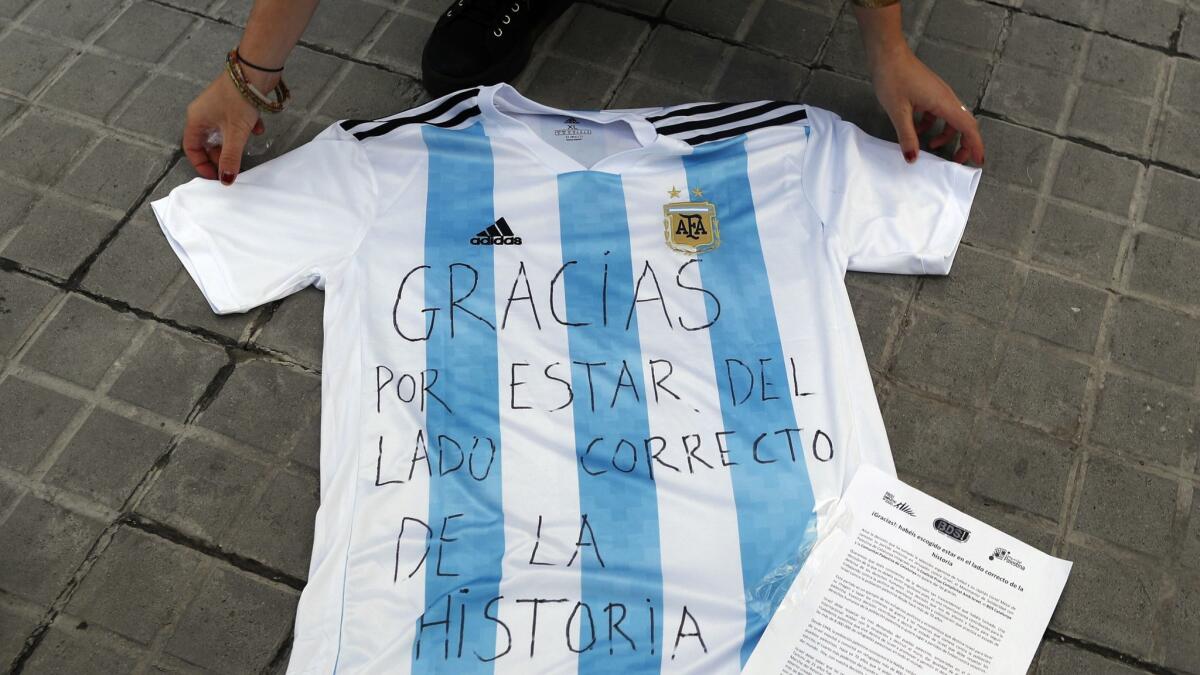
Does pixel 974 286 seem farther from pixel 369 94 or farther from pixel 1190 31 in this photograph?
pixel 369 94

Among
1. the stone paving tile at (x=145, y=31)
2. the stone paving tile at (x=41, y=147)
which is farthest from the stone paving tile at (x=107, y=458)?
the stone paving tile at (x=145, y=31)

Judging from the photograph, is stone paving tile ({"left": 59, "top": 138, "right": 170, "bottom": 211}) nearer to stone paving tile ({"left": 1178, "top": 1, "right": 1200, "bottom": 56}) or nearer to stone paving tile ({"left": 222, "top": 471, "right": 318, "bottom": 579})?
stone paving tile ({"left": 222, "top": 471, "right": 318, "bottom": 579})

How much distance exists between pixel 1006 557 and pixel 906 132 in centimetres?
57

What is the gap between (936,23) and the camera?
154 cm

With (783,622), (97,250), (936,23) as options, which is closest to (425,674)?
(783,622)

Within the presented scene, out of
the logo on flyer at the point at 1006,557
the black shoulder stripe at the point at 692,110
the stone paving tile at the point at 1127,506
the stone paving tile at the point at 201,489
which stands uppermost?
the black shoulder stripe at the point at 692,110

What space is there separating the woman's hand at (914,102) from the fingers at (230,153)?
35.2 inches

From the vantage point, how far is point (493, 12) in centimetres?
146

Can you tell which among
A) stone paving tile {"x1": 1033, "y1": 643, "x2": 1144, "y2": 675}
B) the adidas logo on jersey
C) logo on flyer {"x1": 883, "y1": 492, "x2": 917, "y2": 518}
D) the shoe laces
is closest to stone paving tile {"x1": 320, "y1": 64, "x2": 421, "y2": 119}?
the shoe laces

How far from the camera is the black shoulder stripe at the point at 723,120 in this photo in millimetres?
1266

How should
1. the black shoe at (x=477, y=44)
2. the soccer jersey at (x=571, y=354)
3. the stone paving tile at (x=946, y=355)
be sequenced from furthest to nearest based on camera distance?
the black shoe at (x=477, y=44), the stone paving tile at (x=946, y=355), the soccer jersey at (x=571, y=354)

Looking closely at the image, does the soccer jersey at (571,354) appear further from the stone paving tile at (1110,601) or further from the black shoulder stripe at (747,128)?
the stone paving tile at (1110,601)

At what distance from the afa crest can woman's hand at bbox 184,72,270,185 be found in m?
0.57

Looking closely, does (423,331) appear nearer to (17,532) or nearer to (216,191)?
(216,191)
